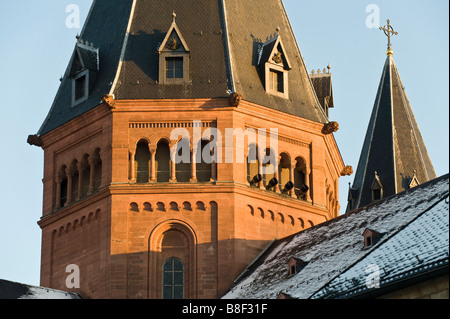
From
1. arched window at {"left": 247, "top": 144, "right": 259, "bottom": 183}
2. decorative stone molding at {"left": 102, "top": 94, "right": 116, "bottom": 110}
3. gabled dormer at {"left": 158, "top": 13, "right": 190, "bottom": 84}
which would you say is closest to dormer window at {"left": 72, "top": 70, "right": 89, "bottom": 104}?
decorative stone molding at {"left": 102, "top": 94, "right": 116, "bottom": 110}

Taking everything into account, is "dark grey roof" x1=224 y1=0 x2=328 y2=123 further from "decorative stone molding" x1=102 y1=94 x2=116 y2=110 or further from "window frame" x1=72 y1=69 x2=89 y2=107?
"window frame" x1=72 y1=69 x2=89 y2=107

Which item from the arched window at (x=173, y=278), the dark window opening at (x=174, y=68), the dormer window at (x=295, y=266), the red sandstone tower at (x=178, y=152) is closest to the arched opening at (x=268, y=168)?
the red sandstone tower at (x=178, y=152)

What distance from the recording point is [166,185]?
68562 millimetres

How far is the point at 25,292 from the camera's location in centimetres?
6581

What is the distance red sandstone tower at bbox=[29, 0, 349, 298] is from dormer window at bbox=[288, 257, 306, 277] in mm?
5423

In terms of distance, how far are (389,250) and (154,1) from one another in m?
24.6

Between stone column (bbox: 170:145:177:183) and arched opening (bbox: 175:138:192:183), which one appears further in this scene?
arched opening (bbox: 175:138:192:183)

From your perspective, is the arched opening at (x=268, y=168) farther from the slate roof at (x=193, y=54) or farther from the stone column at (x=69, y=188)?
the stone column at (x=69, y=188)

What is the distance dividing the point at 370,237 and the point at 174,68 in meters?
15.8

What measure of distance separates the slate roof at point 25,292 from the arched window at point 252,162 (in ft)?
31.2

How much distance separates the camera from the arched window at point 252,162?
228ft

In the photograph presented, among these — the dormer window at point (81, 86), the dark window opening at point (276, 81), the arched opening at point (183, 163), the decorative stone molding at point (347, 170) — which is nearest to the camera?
the arched opening at point (183, 163)

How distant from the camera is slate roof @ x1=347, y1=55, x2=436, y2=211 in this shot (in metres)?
75.8
